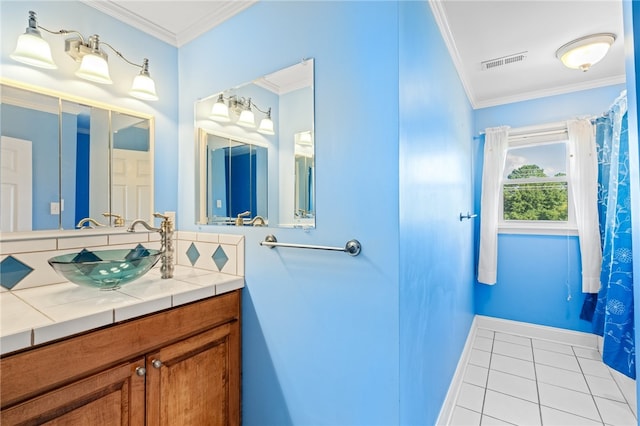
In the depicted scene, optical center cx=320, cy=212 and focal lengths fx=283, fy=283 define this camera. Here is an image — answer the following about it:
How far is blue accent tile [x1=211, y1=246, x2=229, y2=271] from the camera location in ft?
5.06

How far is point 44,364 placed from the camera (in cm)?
82

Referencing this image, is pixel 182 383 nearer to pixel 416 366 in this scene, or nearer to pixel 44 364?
pixel 44 364

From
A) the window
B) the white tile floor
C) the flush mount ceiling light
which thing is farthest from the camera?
the window

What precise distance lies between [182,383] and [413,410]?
0.96m

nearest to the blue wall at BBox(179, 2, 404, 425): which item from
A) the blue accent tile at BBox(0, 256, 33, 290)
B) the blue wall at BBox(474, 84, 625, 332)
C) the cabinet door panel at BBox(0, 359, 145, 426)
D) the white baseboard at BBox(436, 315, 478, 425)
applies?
the cabinet door panel at BBox(0, 359, 145, 426)

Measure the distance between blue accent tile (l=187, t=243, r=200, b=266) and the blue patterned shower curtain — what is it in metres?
2.81

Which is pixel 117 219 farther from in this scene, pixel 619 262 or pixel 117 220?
pixel 619 262

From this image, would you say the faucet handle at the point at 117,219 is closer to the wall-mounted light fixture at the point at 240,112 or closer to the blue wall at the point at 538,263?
the wall-mounted light fixture at the point at 240,112

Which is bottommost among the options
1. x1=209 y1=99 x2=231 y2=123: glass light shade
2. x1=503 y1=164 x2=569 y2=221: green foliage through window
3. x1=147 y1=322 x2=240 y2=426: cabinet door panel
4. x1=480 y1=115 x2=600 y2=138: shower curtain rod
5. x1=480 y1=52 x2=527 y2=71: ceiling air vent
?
x1=147 y1=322 x2=240 y2=426: cabinet door panel

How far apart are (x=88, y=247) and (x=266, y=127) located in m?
1.09

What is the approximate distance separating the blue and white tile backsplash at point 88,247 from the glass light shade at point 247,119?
590 millimetres

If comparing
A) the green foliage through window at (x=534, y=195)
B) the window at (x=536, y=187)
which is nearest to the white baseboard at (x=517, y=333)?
the window at (x=536, y=187)

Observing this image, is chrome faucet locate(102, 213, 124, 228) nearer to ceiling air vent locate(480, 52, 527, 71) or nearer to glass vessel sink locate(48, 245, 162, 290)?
glass vessel sink locate(48, 245, 162, 290)

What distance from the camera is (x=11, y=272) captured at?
47.5 inches
